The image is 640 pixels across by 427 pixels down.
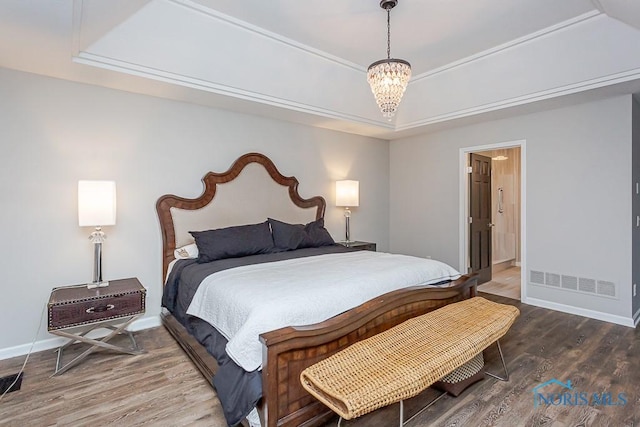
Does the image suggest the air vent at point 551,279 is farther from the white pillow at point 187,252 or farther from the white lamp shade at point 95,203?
the white lamp shade at point 95,203

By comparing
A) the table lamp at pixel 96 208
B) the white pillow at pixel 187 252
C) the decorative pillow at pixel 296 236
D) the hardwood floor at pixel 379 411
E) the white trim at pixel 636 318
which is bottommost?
the hardwood floor at pixel 379 411

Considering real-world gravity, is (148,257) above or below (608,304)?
above

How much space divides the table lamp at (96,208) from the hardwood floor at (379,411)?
76 centimetres

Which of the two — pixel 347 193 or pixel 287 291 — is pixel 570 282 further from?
pixel 287 291

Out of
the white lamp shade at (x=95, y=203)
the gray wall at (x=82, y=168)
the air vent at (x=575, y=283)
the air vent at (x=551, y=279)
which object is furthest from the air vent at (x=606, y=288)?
the white lamp shade at (x=95, y=203)

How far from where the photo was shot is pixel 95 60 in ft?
8.78

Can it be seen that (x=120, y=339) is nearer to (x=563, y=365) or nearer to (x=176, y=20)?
(x=176, y=20)

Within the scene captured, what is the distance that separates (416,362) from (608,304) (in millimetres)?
3191

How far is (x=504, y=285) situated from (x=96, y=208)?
17.4 feet

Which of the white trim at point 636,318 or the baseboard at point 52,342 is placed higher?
the white trim at point 636,318

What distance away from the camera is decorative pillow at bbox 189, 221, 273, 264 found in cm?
317

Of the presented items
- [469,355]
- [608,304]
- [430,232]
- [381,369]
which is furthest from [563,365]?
[430,232]

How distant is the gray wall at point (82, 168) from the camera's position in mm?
2805

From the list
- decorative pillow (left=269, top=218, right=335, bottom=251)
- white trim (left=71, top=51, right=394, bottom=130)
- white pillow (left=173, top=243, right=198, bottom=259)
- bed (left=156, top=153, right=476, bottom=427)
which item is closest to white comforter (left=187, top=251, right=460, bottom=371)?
bed (left=156, top=153, right=476, bottom=427)
